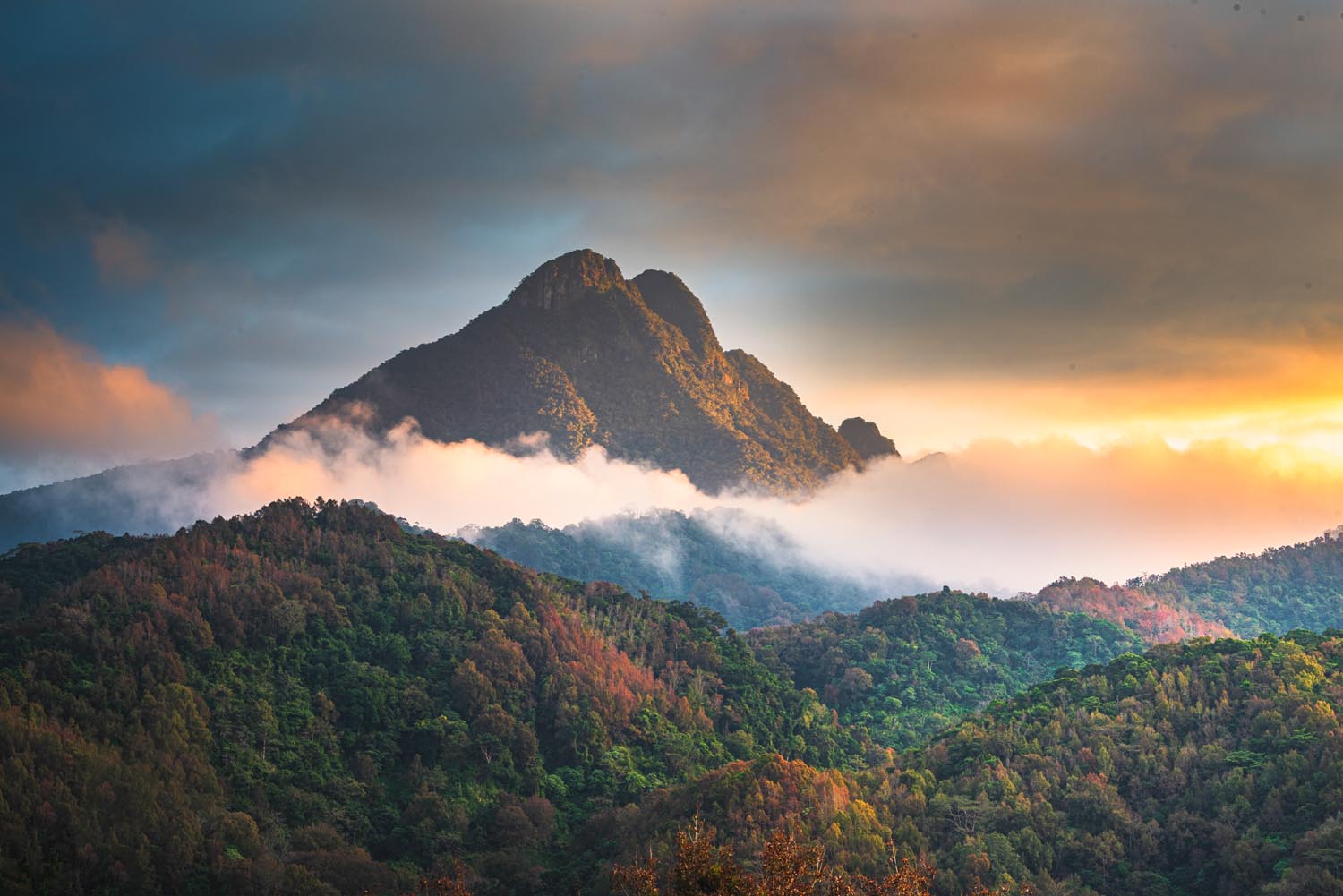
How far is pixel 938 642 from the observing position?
4934 inches

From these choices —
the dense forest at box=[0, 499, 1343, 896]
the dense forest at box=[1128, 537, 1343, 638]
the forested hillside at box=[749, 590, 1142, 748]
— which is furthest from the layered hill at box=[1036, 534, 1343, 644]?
the dense forest at box=[0, 499, 1343, 896]

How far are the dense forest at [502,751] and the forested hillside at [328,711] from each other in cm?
19

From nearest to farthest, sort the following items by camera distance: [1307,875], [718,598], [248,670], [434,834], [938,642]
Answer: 1. [1307,875]
2. [434,834]
3. [248,670]
4. [938,642]
5. [718,598]

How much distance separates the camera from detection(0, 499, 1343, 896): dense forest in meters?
52.1

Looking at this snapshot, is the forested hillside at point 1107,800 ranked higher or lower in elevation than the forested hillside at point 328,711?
lower

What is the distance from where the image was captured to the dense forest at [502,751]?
52062 millimetres

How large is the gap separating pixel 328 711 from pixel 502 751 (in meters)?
11.4

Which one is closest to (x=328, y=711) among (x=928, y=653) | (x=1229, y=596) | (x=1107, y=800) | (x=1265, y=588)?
(x=1107, y=800)

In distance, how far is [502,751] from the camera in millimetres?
70750

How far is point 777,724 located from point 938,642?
133 feet

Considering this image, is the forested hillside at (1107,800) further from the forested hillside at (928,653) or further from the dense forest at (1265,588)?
the dense forest at (1265,588)

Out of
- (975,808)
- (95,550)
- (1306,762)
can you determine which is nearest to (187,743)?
(95,550)

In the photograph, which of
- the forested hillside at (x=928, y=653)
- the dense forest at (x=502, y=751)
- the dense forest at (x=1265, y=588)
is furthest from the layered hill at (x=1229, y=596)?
the dense forest at (x=502, y=751)

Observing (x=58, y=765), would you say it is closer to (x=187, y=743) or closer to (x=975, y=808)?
(x=187, y=743)
